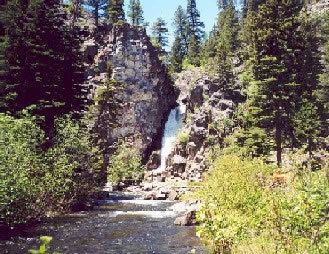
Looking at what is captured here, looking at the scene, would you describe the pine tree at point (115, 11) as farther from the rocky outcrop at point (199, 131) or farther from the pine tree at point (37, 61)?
the pine tree at point (37, 61)

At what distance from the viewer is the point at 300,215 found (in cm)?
1119

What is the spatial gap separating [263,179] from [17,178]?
611 inches

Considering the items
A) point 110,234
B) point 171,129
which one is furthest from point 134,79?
point 110,234

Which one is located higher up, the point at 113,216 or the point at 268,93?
the point at 268,93

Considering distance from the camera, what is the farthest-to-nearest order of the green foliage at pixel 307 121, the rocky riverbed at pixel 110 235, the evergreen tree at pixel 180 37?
1. the evergreen tree at pixel 180 37
2. the green foliage at pixel 307 121
3. the rocky riverbed at pixel 110 235

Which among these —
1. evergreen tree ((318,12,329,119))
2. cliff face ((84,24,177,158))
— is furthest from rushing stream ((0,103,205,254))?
cliff face ((84,24,177,158))

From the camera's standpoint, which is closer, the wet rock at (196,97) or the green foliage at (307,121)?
the green foliage at (307,121)

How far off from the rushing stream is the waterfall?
42.3 metres

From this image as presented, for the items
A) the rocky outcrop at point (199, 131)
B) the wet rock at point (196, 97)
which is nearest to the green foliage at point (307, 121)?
the rocky outcrop at point (199, 131)

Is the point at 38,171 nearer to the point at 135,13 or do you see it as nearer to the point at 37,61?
the point at 37,61

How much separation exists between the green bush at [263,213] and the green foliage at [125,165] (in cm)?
4842

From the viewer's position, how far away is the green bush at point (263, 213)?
1068 centimetres

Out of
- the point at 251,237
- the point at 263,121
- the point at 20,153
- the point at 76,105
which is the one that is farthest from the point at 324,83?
the point at 251,237

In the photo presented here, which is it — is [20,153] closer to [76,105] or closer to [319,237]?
[76,105]
